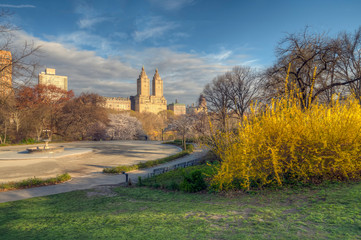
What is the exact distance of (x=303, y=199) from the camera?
527cm

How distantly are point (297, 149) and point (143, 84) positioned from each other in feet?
596

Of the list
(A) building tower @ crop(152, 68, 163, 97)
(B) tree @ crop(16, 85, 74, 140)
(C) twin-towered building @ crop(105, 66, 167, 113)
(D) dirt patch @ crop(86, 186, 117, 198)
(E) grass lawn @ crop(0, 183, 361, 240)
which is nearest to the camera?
(E) grass lawn @ crop(0, 183, 361, 240)

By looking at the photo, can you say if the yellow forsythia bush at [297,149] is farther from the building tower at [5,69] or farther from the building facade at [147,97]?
the building facade at [147,97]

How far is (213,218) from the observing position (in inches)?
172

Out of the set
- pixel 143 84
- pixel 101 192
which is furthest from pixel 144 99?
pixel 101 192

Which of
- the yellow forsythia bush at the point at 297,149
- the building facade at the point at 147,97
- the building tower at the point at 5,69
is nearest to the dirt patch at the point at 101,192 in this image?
the yellow forsythia bush at the point at 297,149

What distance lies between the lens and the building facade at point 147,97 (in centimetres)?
17625

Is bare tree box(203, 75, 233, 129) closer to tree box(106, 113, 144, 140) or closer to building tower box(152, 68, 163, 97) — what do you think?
tree box(106, 113, 144, 140)

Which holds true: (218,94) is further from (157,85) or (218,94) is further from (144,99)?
(157,85)

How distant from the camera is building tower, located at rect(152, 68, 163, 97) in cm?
19138

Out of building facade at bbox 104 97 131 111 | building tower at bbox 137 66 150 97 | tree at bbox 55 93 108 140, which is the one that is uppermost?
building tower at bbox 137 66 150 97

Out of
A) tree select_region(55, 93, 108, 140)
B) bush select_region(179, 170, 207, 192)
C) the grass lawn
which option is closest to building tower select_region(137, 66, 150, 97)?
tree select_region(55, 93, 108, 140)

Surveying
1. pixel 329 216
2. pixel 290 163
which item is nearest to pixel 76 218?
pixel 329 216

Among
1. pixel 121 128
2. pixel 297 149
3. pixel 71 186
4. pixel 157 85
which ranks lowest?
pixel 71 186
